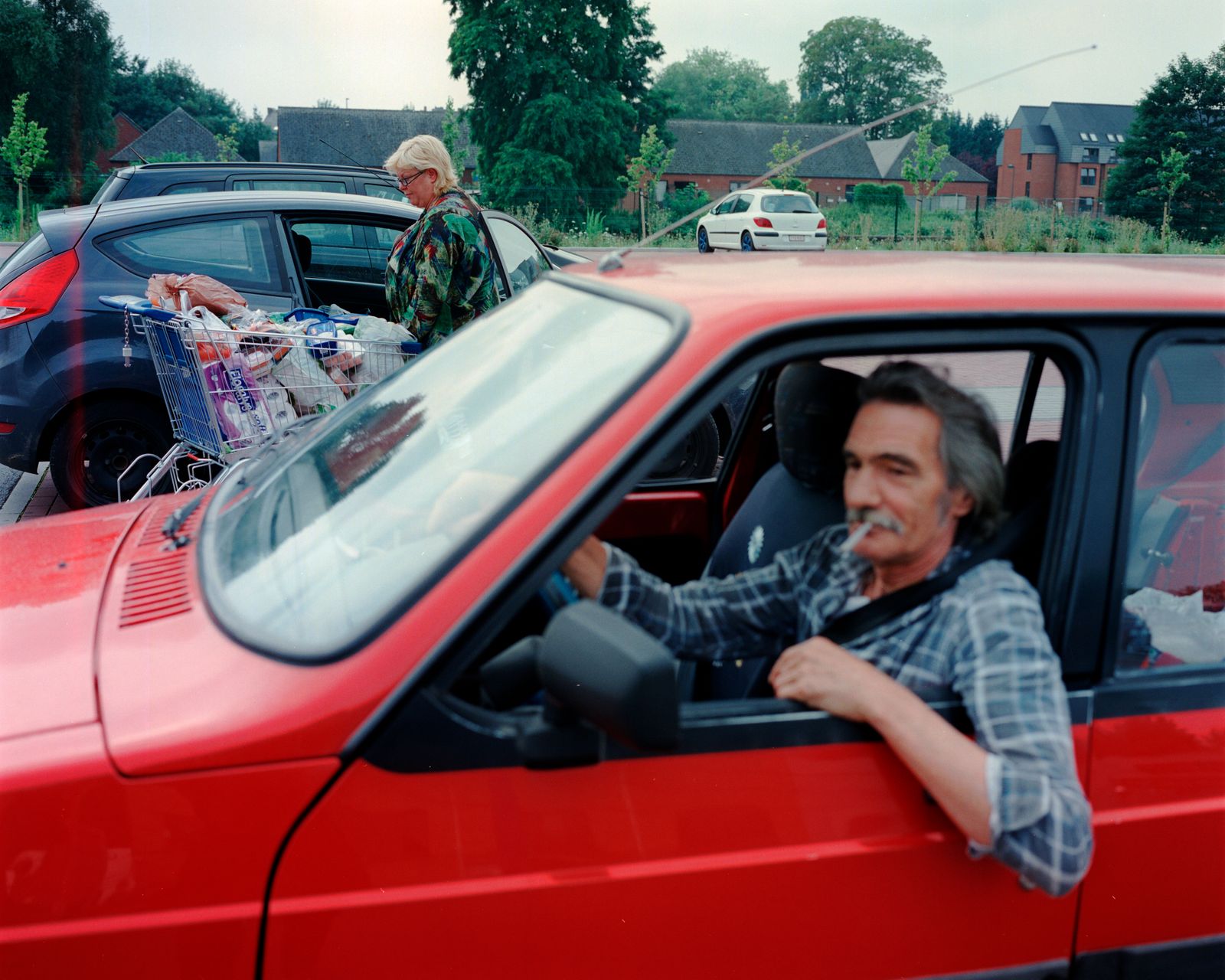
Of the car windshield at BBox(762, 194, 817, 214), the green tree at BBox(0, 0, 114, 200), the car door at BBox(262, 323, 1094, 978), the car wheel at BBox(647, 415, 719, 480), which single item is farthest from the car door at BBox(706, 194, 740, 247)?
the green tree at BBox(0, 0, 114, 200)

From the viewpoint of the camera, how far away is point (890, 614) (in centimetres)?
194

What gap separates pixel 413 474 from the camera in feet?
6.50

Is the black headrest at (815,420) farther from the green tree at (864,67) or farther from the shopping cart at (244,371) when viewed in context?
the green tree at (864,67)

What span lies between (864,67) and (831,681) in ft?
293

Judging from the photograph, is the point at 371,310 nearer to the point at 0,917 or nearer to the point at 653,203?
the point at 0,917

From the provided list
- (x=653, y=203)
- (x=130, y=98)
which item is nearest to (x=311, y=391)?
(x=653, y=203)

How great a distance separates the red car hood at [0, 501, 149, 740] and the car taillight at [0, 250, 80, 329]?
439 cm

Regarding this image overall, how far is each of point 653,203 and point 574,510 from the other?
44594 mm

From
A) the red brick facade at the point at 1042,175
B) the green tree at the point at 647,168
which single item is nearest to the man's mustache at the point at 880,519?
the green tree at the point at 647,168

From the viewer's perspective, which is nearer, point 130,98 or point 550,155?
point 550,155

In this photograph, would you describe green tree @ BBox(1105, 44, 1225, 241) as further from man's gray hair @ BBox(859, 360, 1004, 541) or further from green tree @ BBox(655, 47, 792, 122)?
green tree @ BBox(655, 47, 792, 122)

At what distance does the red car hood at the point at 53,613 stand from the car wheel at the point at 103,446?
4140mm

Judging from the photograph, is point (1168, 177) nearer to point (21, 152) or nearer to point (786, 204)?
point (786, 204)

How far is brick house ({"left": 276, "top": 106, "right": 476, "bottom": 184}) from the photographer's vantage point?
68250mm
